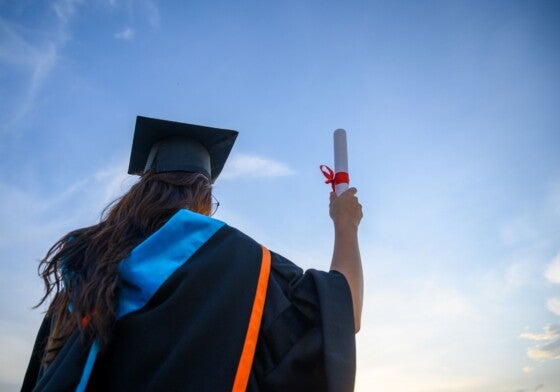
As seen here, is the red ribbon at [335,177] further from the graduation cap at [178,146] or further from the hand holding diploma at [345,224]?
the graduation cap at [178,146]

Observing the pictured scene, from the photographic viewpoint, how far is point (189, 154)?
291cm

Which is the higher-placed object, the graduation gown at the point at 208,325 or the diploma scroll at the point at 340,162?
the diploma scroll at the point at 340,162

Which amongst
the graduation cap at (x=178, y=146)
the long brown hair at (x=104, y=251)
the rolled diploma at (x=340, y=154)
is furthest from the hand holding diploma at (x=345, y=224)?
the graduation cap at (x=178, y=146)

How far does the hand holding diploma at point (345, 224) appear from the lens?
176cm

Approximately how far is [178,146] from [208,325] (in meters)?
1.81

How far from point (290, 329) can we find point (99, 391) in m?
0.70

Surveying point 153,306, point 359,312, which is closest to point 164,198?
point 153,306

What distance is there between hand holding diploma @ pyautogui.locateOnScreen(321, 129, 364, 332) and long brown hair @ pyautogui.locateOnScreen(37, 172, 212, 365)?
676 millimetres

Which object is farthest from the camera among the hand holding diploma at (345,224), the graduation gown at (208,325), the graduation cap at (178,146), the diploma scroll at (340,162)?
the graduation cap at (178,146)

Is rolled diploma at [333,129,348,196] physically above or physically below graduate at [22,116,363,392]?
above

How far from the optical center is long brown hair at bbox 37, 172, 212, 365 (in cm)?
144

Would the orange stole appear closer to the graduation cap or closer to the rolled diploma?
the rolled diploma

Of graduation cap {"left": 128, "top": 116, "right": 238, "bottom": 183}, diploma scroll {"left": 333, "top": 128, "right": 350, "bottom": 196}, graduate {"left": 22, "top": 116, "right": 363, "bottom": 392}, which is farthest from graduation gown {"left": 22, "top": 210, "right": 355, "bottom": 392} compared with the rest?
graduation cap {"left": 128, "top": 116, "right": 238, "bottom": 183}

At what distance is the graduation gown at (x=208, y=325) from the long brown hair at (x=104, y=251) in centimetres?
7
